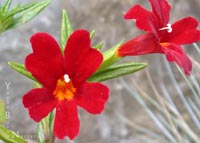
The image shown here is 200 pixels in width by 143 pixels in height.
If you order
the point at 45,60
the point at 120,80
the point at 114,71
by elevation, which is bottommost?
the point at 120,80

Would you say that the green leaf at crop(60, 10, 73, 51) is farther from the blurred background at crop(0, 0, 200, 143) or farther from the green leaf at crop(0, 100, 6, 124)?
the blurred background at crop(0, 0, 200, 143)

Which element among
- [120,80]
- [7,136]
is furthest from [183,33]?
[120,80]

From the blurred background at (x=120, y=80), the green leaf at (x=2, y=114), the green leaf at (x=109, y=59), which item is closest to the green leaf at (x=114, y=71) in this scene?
the green leaf at (x=109, y=59)

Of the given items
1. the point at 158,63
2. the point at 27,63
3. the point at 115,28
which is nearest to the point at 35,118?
the point at 27,63

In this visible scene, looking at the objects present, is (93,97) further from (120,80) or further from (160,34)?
(120,80)

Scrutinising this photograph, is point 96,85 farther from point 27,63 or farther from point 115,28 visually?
point 115,28
